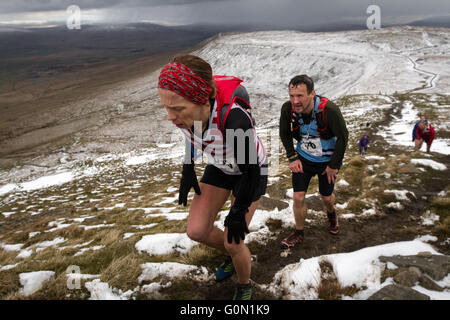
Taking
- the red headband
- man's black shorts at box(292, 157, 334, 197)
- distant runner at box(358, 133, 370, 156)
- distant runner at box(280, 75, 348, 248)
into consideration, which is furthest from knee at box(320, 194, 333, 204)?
distant runner at box(358, 133, 370, 156)

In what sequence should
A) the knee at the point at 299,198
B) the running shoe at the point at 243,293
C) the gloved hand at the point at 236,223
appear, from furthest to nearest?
the knee at the point at 299,198
the running shoe at the point at 243,293
the gloved hand at the point at 236,223

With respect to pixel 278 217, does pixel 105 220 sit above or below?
below

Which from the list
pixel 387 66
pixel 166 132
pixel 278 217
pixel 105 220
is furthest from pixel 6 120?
pixel 387 66

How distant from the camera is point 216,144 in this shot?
296cm

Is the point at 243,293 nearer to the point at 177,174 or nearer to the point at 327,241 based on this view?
the point at 327,241

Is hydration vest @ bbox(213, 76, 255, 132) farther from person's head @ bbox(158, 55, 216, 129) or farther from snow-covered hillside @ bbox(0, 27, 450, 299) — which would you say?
snow-covered hillside @ bbox(0, 27, 450, 299)

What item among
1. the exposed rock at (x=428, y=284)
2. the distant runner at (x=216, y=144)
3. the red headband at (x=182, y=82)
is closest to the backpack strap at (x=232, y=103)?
the distant runner at (x=216, y=144)

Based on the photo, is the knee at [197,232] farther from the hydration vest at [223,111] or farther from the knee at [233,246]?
the hydration vest at [223,111]

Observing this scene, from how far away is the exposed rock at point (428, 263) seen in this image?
3402mm

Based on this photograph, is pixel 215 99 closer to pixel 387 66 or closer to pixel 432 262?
pixel 432 262

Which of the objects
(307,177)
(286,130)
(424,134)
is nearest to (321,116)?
(286,130)

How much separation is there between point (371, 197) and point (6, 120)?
94987mm

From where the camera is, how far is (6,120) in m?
73.7

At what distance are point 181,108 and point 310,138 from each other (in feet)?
9.02
